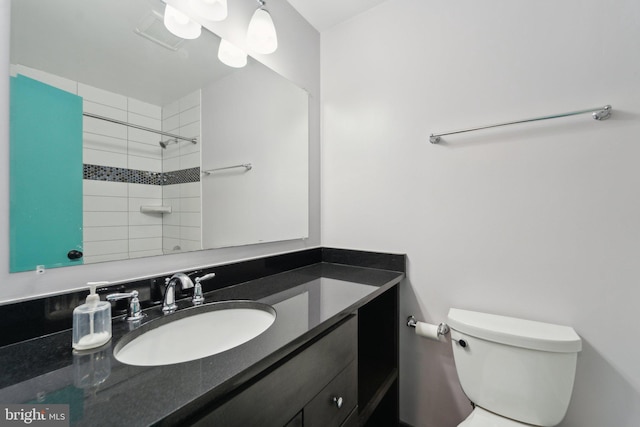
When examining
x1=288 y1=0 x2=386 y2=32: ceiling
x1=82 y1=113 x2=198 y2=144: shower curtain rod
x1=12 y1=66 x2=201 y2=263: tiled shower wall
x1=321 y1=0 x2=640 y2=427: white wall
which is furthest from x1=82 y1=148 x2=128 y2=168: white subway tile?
x1=288 y1=0 x2=386 y2=32: ceiling

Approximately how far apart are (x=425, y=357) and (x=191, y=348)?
3.73 ft

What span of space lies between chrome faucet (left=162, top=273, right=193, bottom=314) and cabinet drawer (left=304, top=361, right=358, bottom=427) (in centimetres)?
52

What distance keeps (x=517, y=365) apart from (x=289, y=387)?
889mm

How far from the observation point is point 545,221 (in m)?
1.08

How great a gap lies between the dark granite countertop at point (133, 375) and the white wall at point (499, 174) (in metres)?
0.76

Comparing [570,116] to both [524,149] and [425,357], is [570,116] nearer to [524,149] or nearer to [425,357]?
[524,149]

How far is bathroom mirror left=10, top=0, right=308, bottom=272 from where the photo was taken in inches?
27.8

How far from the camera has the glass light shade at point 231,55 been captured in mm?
1184

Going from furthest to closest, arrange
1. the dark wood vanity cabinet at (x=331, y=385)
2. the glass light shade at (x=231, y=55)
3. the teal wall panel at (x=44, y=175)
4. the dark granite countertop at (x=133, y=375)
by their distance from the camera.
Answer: the glass light shade at (x=231, y=55) < the teal wall panel at (x=44, y=175) < the dark wood vanity cabinet at (x=331, y=385) < the dark granite countertop at (x=133, y=375)

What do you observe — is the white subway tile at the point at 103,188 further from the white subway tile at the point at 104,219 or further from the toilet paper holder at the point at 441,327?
the toilet paper holder at the point at 441,327

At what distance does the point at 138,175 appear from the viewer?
908 millimetres

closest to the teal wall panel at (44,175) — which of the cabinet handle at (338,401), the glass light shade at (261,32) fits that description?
the glass light shade at (261,32)

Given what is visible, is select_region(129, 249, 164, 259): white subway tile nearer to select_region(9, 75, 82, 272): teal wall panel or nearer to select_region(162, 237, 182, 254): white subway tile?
select_region(162, 237, 182, 254): white subway tile

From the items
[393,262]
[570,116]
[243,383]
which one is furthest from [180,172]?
[570,116]
